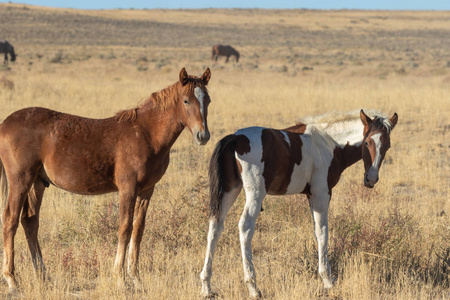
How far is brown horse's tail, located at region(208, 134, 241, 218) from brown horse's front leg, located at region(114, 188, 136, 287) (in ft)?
2.28

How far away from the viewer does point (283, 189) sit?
5.07m

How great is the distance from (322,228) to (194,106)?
1.61m

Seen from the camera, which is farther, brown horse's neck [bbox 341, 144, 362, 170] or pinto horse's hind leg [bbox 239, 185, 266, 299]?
brown horse's neck [bbox 341, 144, 362, 170]

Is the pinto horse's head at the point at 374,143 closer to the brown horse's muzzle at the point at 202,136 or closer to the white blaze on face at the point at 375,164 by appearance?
the white blaze on face at the point at 375,164

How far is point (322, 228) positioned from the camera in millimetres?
5238

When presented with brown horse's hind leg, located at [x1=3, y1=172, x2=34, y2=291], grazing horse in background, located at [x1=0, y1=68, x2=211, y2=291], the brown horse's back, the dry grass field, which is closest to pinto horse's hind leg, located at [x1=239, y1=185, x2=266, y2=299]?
the dry grass field

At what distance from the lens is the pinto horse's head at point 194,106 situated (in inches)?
190

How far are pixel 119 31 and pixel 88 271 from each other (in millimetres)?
69993

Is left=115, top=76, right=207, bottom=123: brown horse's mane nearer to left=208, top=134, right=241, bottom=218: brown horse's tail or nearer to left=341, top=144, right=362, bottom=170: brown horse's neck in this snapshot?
left=208, top=134, right=241, bottom=218: brown horse's tail

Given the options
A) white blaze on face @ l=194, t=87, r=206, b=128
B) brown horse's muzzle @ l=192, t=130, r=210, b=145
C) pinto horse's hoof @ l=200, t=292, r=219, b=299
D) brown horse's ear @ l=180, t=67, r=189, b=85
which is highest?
brown horse's ear @ l=180, t=67, r=189, b=85

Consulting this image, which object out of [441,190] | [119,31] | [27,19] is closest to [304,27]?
[119,31]

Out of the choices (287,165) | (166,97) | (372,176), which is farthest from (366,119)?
(166,97)

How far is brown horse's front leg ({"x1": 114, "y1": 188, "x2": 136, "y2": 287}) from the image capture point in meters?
4.94

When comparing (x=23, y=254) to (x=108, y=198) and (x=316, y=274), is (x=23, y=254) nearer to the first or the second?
(x=108, y=198)
